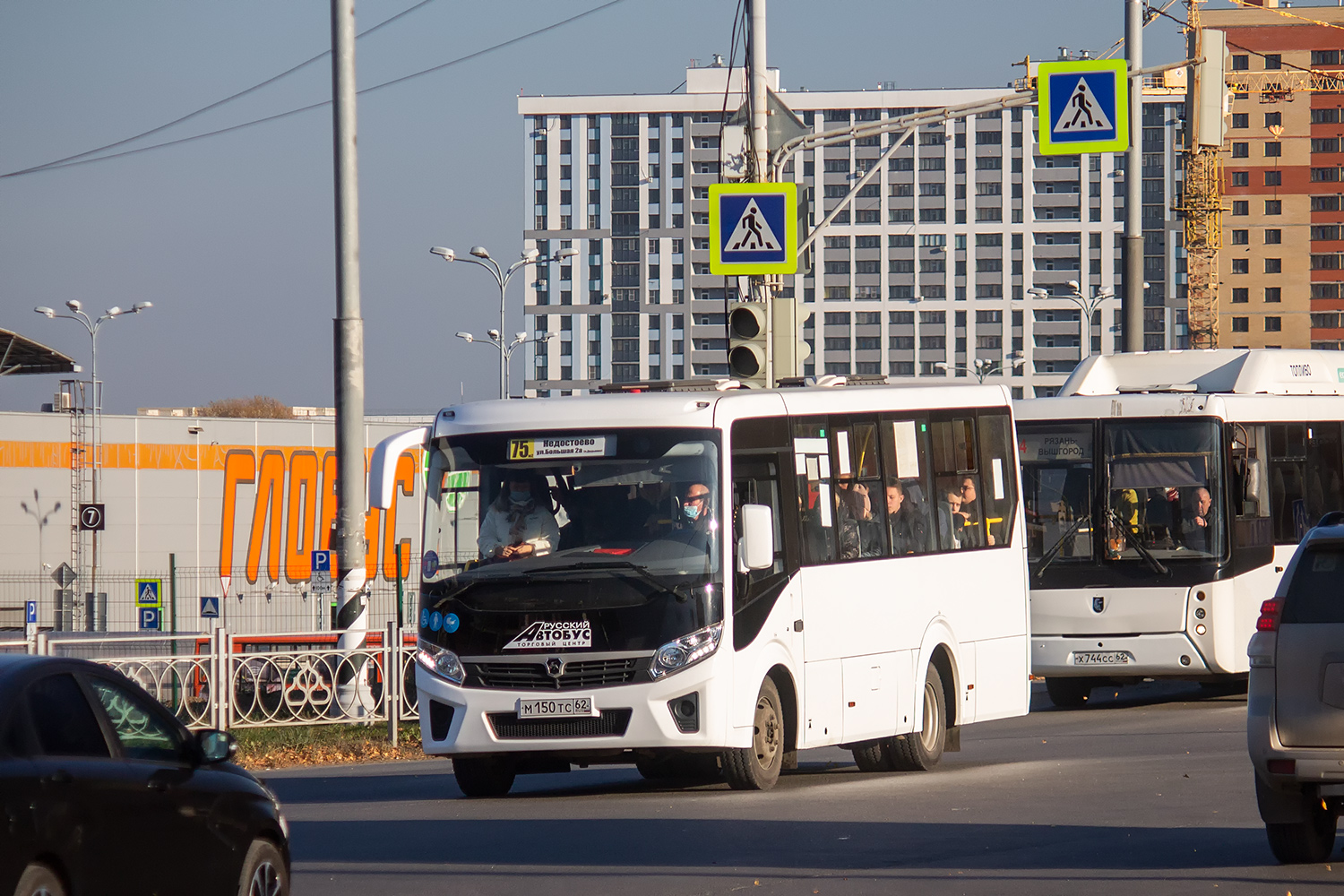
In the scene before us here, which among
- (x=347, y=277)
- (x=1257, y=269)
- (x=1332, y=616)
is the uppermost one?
(x=1257, y=269)

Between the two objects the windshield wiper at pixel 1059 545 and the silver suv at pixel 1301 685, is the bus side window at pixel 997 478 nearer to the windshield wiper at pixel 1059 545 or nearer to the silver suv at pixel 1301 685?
the windshield wiper at pixel 1059 545

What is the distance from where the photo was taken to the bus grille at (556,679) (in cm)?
1226

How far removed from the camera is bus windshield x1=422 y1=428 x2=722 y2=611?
12.3m

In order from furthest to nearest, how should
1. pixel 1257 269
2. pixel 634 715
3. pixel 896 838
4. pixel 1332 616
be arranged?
pixel 1257 269 < pixel 634 715 < pixel 896 838 < pixel 1332 616

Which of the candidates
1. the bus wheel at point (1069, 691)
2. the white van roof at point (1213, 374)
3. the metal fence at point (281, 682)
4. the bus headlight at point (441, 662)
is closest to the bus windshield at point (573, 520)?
the bus headlight at point (441, 662)

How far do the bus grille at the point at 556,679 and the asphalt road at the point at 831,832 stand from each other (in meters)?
0.78

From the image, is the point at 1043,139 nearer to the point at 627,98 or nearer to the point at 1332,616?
the point at 1332,616

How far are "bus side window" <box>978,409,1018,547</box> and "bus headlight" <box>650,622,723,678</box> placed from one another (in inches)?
161

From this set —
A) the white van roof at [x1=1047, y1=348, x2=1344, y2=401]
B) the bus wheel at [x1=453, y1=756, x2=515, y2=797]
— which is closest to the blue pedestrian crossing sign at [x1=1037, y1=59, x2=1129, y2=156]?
the white van roof at [x1=1047, y1=348, x2=1344, y2=401]

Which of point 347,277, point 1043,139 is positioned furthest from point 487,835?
point 1043,139

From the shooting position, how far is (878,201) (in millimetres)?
167625

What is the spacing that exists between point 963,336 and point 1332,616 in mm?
159844

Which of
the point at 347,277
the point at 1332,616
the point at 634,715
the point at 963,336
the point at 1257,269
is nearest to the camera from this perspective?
the point at 1332,616

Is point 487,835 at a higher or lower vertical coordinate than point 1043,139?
lower
